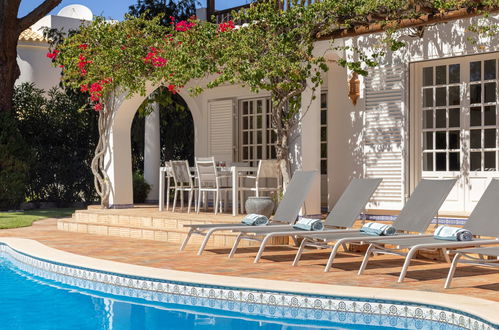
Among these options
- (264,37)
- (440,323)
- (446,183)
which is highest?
(264,37)

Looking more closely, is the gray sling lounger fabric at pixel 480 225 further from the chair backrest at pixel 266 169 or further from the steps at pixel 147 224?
the chair backrest at pixel 266 169

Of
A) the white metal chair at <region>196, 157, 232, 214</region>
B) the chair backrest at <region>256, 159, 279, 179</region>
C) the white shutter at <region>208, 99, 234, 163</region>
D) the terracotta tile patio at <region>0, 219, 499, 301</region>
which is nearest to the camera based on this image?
the terracotta tile patio at <region>0, 219, 499, 301</region>

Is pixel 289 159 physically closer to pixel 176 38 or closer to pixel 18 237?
pixel 176 38

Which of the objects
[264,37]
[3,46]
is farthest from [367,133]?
[3,46]

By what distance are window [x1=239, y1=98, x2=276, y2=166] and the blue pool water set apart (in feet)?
24.6

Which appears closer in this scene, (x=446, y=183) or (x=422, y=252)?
(x=446, y=183)

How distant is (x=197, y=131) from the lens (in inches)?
629

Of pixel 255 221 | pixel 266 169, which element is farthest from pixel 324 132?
pixel 255 221

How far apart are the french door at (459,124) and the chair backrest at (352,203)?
2.46 meters

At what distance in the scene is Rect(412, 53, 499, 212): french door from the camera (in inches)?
417

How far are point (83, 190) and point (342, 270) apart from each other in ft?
38.5

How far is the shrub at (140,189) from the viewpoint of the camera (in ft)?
56.6

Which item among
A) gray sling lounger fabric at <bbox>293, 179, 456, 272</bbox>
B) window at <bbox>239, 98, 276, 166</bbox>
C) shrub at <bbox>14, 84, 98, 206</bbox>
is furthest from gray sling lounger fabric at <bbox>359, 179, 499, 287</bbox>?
shrub at <bbox>14, 84, 98, 206</bbox>

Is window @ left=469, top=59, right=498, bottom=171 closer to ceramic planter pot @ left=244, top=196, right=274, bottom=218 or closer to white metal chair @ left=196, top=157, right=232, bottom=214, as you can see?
ceramic planter pot @ left=244, top=196, right=274, bottom=218
